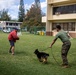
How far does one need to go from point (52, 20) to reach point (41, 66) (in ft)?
130

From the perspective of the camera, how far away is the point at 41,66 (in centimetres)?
1233

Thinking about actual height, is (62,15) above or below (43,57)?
above

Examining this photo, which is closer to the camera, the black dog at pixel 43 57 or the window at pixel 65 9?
the black dog at pixel 43 57

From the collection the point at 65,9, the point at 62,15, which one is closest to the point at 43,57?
the point at 62,15

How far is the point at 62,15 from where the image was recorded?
48.5 metres

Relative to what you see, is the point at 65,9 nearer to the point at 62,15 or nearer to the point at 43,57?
the point at 62,15

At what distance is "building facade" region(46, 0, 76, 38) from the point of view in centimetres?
4716

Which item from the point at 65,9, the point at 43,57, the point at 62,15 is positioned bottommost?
the point at 43,57

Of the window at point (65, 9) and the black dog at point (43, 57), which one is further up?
the window at point (65, 9)

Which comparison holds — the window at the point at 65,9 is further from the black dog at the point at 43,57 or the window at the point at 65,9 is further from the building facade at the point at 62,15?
the black dog at the point at 43,57

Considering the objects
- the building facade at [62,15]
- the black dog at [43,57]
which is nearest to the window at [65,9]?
the building facade at [62,15]

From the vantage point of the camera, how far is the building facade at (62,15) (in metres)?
47.2

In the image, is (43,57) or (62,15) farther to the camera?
(62,15)

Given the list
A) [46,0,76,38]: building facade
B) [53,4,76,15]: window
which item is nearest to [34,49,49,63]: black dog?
[46,0,76,38]: building facade
